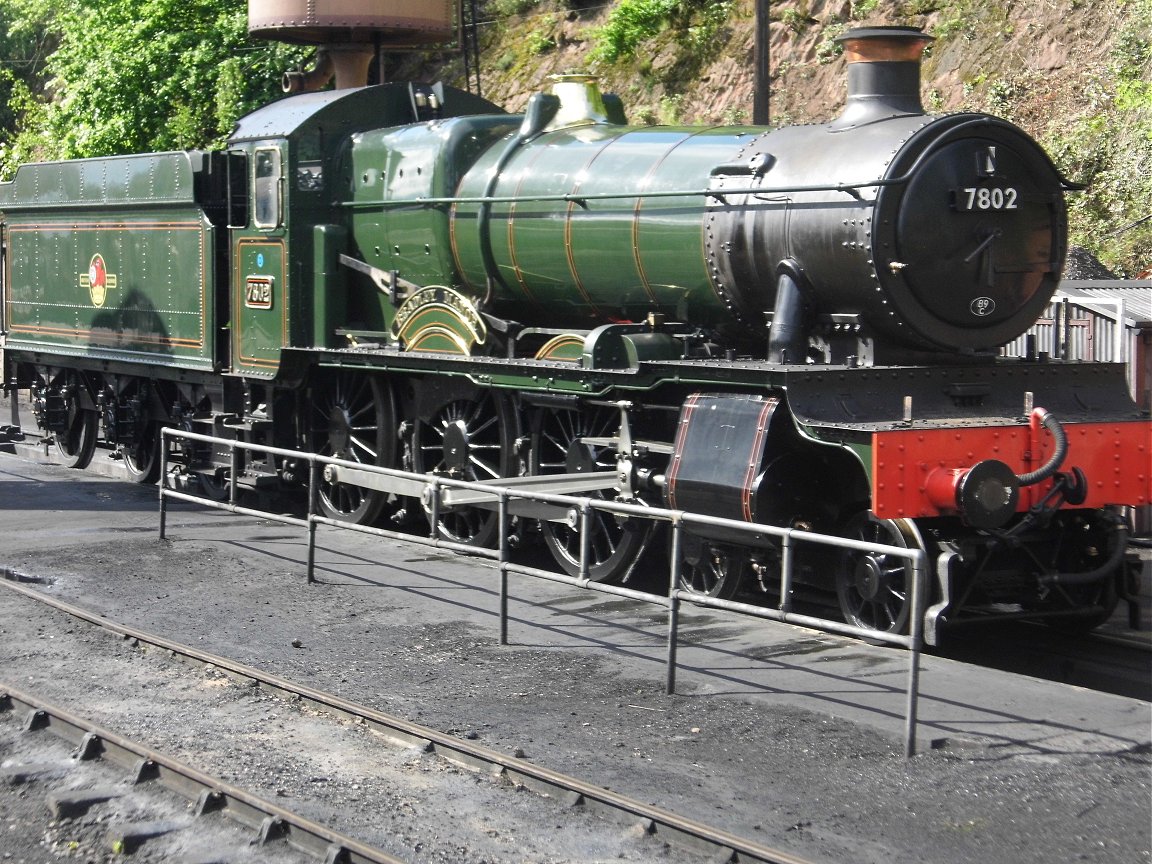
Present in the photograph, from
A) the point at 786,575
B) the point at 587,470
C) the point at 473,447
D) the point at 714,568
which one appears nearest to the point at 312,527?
the point at 587,470

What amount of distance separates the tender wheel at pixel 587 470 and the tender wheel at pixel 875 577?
5.41ft

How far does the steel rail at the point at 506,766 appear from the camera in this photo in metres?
4.84

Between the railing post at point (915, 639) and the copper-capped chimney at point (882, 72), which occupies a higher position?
the copper-capped chimney at point (882, 72)

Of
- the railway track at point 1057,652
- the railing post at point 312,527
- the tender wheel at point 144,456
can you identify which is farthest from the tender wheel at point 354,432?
the railway track at point 1057,652

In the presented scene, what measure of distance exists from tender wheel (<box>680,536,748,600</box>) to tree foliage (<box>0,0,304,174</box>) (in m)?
17.8

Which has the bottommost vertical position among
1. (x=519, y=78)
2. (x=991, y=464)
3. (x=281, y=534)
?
(x=281, y=534)

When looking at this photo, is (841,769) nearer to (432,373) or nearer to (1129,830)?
(1129,830)

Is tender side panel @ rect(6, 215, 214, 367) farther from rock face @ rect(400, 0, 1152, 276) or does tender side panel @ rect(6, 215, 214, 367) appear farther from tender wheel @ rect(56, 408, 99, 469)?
rock face @ rect(400, 0, 1152, 276)

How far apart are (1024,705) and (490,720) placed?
2396 millimetres

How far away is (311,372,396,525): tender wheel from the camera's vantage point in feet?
39.0

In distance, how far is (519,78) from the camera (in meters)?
28.7

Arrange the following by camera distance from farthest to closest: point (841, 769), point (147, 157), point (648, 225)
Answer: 1. point (147, 157)
2. point (648, 225)
3. point (841, 769)

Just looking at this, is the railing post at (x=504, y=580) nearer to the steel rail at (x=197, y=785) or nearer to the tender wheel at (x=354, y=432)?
the steel rail at (x=197, y=785)

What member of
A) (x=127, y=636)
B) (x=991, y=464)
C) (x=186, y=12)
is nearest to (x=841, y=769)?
(x=991, y=464)
